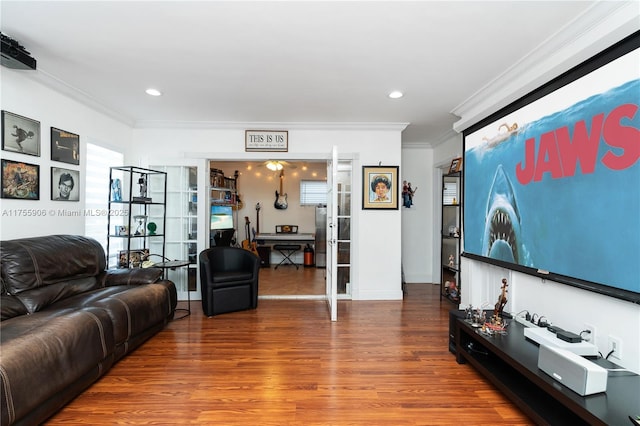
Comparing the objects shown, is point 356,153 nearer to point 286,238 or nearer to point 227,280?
point 227,280

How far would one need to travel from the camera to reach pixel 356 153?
4.53 metres

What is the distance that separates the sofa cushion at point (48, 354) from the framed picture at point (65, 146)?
1.73m

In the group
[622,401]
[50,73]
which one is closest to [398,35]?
[622,401]

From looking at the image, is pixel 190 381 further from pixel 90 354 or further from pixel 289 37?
pixel 289 37

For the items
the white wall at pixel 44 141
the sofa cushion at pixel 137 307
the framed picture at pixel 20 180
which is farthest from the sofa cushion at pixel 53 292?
the framed picture at pixel 20 180

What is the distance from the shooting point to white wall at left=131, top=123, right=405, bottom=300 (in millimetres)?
4477

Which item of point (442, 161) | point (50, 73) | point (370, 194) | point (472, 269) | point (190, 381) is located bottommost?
point (190, 381)

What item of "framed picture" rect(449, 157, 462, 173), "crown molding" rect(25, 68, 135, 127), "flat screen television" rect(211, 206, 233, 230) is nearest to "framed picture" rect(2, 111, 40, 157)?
"crown molding" rect(25, 68, 135, 127)

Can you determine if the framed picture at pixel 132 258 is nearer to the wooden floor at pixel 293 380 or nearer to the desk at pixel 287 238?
the wooden floor at pixel 293 380

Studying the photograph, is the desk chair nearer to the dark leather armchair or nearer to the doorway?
the doorway

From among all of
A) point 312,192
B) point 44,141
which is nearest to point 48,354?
point 44,141

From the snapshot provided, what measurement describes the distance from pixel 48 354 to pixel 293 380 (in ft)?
4.95

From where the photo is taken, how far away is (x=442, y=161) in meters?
5.17

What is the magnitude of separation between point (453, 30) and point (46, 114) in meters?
3.67
